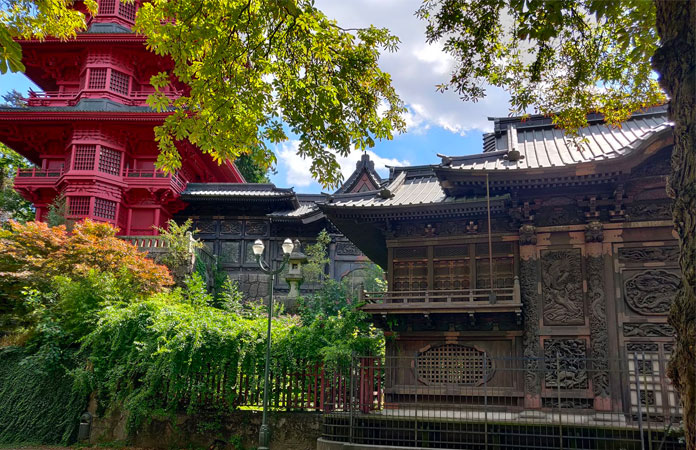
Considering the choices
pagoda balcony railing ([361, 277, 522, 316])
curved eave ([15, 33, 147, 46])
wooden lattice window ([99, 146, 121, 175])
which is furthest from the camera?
curved eave ([15, 33, 147, 46])

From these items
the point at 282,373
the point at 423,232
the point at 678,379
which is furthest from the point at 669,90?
the point at 282,373

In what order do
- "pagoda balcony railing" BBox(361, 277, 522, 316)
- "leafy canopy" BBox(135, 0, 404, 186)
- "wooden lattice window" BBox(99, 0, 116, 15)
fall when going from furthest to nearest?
1. "wooden lattice window" BBox(99, 0, 116, 15)
2. "pagoda balcony railing" BBox(361, 277, 522, 316)
3. "leafy canopy" BBox(135, 0, 404, 186)

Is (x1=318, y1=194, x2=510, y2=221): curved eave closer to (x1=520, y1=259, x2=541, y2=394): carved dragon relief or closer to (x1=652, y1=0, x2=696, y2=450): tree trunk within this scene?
(x1=520, y1=259, x2=541, y2=394): carved dragon relief

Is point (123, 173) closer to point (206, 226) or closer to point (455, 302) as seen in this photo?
point (206, 226)

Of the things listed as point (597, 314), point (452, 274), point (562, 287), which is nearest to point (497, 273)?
point (452, 274)

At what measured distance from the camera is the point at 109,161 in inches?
1129

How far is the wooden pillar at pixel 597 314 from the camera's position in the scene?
13.0 m

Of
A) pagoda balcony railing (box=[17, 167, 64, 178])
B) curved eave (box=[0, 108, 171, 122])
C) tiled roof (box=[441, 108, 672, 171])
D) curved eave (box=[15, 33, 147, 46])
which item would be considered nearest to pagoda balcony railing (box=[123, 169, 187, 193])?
curved eave (box=[0, 108, 171, 122])

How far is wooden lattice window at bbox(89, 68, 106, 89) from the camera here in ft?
97.6

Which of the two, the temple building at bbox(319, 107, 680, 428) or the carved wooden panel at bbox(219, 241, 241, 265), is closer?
the temple building at bbox(319, 107, 680, 428)

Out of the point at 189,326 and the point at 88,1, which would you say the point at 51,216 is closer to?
the point at 189,326

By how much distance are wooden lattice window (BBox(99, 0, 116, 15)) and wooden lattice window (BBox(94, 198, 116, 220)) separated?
1148cm

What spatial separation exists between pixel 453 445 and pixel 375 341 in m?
4.10

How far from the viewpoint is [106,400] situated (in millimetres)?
16078
